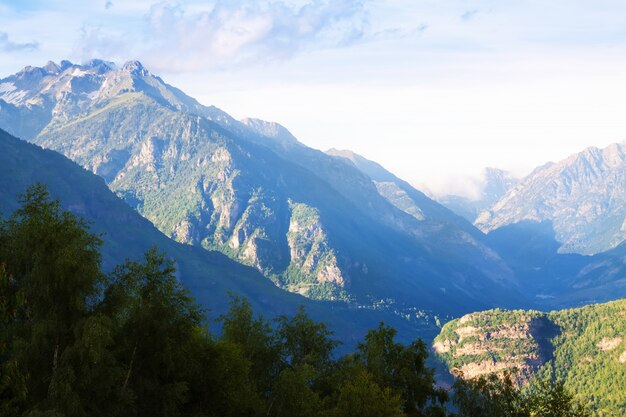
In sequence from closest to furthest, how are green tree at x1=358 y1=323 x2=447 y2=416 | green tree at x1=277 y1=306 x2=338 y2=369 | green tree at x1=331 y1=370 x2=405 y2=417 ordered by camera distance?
green tree at x1=331 y1=370 x2=405 y2=417, green tree at x1=358 y1=323 x2=447 y2=416, green tree at x1=277 y1=306 x2=338 y2=369

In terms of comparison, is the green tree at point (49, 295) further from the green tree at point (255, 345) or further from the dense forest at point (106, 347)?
the green tree at point (255, 345)

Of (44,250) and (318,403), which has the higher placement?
(44,250)

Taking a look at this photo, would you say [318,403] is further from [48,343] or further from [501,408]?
[48,343]

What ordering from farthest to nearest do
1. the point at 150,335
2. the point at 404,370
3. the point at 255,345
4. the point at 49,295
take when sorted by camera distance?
1. the point at 255,345
2. the point at 404,370
3. the point at 150,335
4. the point at 49,295

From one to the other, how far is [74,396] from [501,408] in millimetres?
59857

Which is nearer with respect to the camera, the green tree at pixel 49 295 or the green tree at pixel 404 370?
the green tree at pixel 49 295

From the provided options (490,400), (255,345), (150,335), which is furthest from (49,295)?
(490,400)

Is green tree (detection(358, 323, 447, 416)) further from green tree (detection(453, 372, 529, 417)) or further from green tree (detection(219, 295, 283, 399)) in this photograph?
green tree (detection(219, 295, 283, 399))

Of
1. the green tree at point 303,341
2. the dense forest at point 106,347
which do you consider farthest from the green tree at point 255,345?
the dense forest at point 106,347

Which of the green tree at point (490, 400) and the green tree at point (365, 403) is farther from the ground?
the green tree at point (490, 400)

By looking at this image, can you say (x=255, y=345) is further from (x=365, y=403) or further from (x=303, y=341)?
(x=365, y=403)

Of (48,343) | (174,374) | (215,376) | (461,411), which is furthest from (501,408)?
(48,343)

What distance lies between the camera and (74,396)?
55125 mm

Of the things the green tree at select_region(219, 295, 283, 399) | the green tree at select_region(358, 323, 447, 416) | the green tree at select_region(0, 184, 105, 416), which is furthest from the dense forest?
the green tree at select_region(219, 295, 283, 399)
